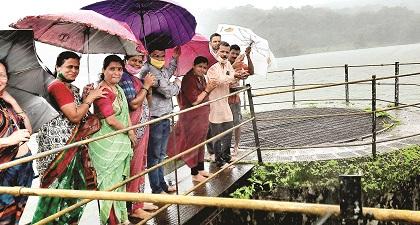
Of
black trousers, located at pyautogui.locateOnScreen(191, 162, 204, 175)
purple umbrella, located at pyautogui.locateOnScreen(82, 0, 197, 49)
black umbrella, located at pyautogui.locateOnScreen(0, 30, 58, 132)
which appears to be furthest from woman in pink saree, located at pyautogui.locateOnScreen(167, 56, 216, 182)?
black umbrella, located at pyautogui.locateOnScreen(0, 30, 58, 132)

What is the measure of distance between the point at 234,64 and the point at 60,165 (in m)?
2.79

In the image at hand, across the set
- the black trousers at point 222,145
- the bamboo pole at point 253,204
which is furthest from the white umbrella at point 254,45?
the bamboo pole at point 253,204

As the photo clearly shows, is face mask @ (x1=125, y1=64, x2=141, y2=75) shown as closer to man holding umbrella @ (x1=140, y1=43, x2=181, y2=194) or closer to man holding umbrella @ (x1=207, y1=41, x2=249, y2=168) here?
man holding umbrella @ (x1=140, y1=43, x2=181, y2=194)

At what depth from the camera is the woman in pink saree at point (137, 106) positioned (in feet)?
10.6

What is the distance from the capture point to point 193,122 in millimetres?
4402

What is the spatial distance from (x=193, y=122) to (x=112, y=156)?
154cm

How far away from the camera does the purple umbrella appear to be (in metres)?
3.62

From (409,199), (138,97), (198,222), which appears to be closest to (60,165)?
(138,97)

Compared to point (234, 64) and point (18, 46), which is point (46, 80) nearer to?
point (18, 46)

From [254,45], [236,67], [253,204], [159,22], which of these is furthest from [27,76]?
[254,45]

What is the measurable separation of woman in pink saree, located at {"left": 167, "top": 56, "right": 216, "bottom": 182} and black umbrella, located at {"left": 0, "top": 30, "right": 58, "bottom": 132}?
5.92ft

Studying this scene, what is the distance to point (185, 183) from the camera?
4.34 meters

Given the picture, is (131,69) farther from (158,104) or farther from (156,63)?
(158,104)

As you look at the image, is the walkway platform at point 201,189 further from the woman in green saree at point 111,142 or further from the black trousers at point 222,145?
the woman in green saree at point 111,142
